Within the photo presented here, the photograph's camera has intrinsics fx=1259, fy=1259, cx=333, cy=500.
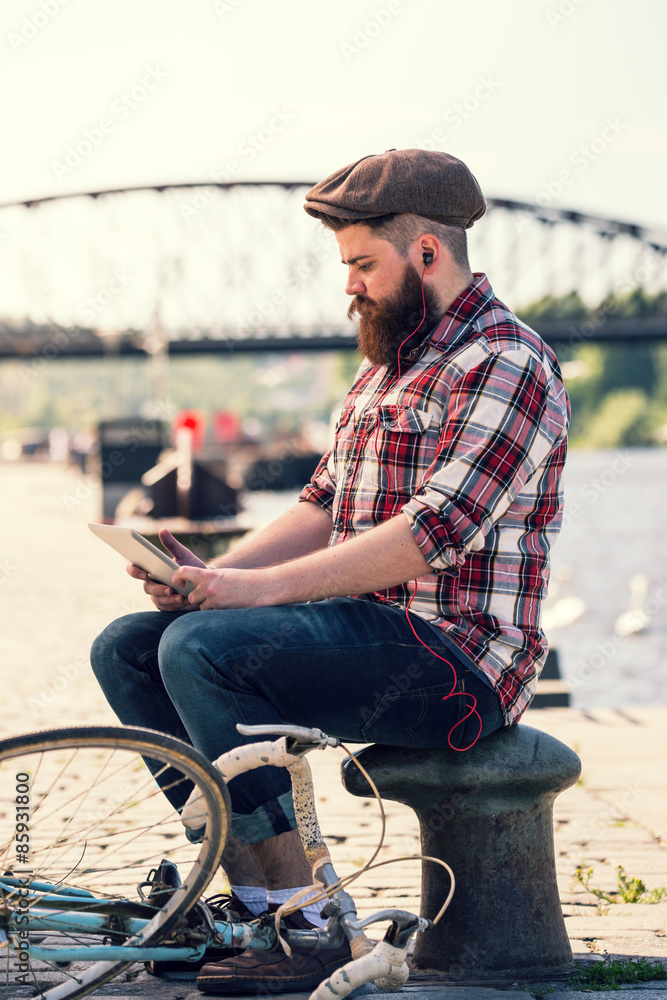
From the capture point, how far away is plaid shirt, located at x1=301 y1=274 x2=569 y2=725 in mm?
2559

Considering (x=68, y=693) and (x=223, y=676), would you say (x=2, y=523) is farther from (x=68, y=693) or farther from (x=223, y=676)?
(x=223, y=676)

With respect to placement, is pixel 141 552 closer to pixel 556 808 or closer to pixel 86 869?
pixel 86 869

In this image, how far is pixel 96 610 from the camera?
1046 cm

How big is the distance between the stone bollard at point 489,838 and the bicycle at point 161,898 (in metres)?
0.28

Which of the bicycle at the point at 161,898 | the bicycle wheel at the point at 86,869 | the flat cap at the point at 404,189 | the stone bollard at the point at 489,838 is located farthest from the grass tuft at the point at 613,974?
the flat cap at the point at 404,189

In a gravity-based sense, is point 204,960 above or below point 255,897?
below

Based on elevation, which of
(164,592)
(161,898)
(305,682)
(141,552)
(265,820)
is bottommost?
(161,898)

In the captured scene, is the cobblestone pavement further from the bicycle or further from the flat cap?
the flat cap

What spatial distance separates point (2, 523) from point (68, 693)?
54.7ft

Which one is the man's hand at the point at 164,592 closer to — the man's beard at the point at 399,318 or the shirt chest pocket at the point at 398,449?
the shirt chest pocket at the point at 398,449

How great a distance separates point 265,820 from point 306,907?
21 cm

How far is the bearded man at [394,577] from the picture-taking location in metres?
2.51

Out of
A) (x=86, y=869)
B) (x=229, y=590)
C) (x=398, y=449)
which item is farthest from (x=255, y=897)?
(x=398, y=449)

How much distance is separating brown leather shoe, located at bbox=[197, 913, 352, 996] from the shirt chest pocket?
93cm
